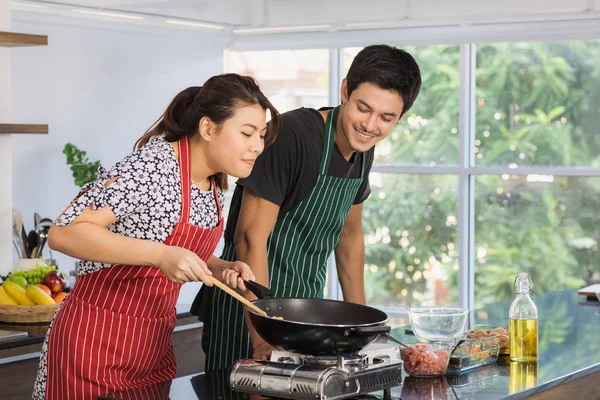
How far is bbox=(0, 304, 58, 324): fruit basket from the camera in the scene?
3398 mm

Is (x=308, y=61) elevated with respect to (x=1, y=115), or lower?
elevated

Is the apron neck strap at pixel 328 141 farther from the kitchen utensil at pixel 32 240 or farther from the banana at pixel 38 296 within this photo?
the kitchen utensil at pixel 32 240

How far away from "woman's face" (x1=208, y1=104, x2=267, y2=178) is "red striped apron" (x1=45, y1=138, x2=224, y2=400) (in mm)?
85

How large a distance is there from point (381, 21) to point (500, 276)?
6.66 feet

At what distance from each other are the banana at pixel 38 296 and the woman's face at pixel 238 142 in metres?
1.54

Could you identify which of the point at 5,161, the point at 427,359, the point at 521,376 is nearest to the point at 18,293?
the point at 5,161

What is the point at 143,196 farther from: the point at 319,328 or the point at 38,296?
the point at 38,296

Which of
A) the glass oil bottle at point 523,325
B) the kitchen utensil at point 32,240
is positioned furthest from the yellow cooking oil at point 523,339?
the kitchen utensil at point 32,240

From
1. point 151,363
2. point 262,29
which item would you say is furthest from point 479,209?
point 151,363

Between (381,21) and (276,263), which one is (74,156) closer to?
(381,21)

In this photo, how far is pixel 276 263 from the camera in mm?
2680

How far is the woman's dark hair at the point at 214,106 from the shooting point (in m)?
2.20

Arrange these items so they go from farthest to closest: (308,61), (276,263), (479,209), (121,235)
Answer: (308,61), (479,209), (276,263), (121,235)

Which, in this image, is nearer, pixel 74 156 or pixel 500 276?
pixel 74 156
